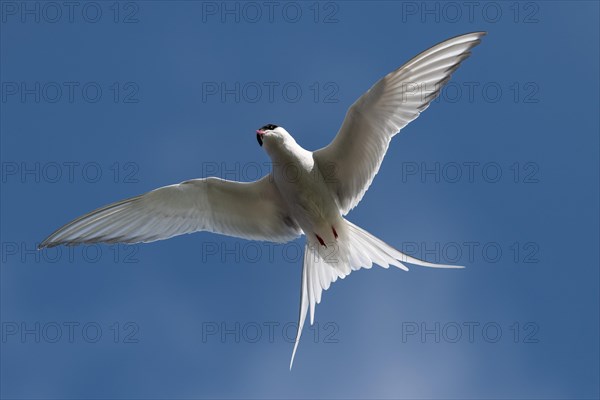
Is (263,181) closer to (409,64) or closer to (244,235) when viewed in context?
(244,235)

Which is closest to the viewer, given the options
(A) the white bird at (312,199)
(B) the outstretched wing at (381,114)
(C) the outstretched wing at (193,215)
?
(B) the outstretched wing at (381,114)

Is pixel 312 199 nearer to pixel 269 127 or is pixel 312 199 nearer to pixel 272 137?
pixel 272 137

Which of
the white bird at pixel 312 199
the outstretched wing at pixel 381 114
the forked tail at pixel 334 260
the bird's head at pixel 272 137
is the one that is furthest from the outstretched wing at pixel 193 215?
the outstretched wing at pixel 381 114

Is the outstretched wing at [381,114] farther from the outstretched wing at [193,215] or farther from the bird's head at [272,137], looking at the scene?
the outstretched wing at [193,215]

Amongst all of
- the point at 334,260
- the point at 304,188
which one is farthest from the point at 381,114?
the point at 334,260

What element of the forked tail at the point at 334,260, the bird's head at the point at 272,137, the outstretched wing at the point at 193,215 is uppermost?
the bird's head at the point at 272,137

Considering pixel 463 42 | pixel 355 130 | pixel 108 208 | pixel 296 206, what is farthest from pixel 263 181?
pixel 463 42
